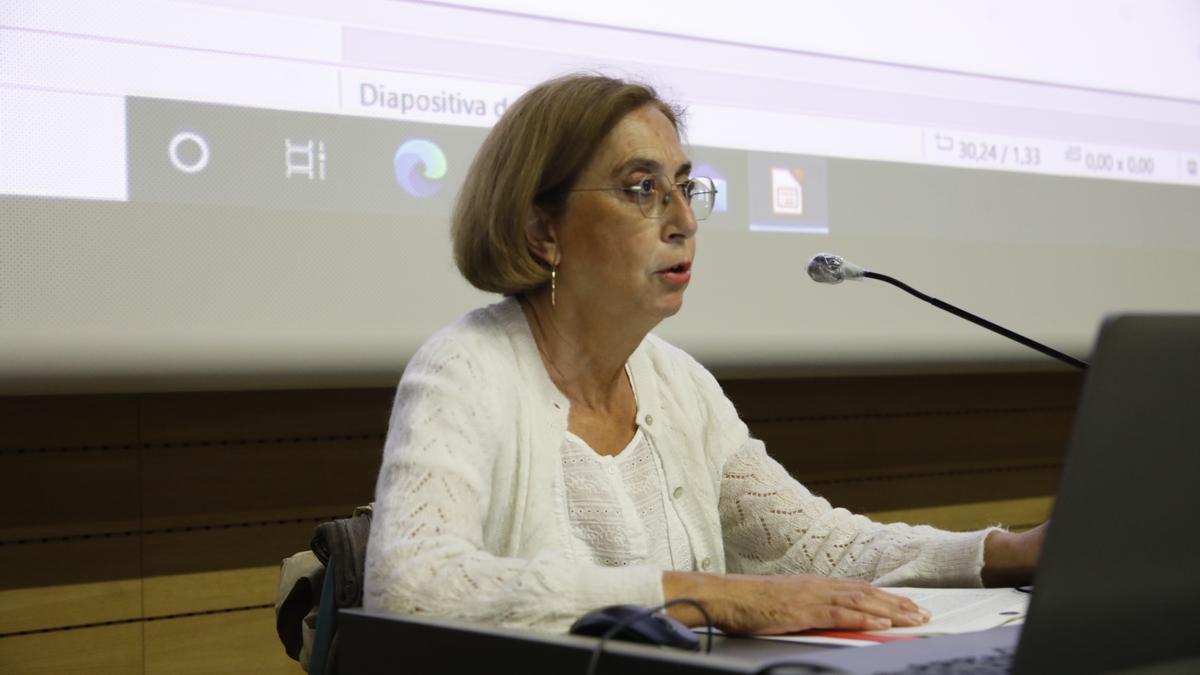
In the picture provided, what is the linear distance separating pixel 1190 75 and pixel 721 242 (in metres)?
1.40

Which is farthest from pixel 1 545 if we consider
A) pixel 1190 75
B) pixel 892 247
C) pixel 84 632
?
pixel 1190 75

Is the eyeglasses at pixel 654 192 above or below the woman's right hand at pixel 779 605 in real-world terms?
above

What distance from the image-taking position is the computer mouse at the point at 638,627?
0.92 meters

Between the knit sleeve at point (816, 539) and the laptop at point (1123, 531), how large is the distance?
1.70 ft

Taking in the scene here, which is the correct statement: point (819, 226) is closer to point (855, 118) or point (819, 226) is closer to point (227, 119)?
point (855, 118)

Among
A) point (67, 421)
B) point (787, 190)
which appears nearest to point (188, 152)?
point (67, 421)

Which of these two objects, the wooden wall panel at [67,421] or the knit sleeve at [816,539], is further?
the wooden wall panel at [67,421]

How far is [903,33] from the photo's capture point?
2.62m

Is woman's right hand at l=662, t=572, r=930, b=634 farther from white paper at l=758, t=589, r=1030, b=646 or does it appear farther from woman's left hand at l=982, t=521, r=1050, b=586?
woman's left hand at l=982, t=521, r=1050, b=586

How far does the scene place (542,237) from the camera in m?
1.58

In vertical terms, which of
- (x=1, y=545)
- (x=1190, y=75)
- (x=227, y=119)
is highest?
(x=1190, y=75)

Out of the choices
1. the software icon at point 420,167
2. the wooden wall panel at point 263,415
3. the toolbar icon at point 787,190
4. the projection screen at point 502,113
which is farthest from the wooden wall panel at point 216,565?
the toolbar icon at point 787,190

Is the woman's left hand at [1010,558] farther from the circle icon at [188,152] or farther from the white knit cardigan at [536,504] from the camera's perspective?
the circle icon at [188,152]

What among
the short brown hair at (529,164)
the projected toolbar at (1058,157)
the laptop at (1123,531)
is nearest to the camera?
the laptop at (1123,531)
